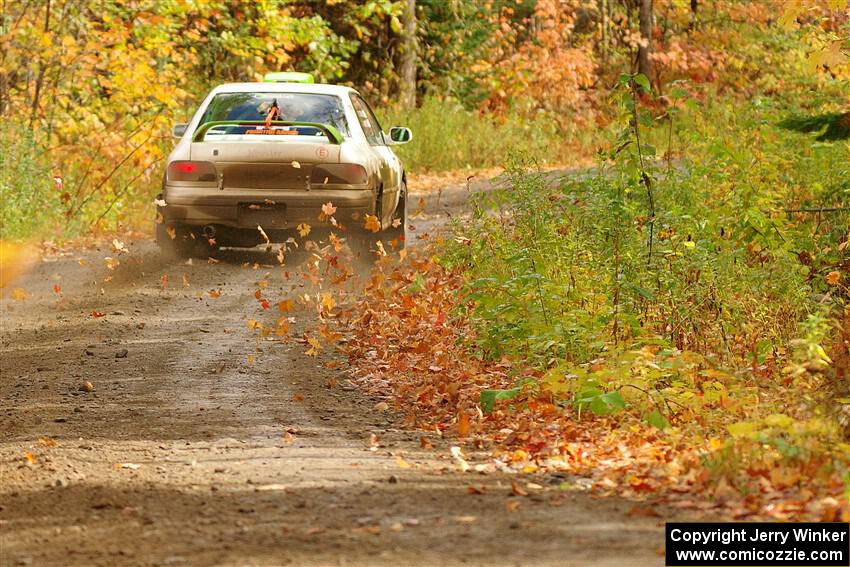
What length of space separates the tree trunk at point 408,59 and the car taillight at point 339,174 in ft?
53.2

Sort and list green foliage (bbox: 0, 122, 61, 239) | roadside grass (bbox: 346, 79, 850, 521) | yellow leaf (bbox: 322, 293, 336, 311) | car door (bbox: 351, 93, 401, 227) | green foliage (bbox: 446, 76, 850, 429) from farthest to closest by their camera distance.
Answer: green foliage (bbox: 0, 122, 61, 239), car door (bbox: 351, 93, 401, 227), yellow leaf (bbox: 322, 293, 336, 311), green foliage (bbox: 446, 76, 850, 429), roadside grass (bbox: 346, 79, 850, 521)

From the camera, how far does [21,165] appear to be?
15.9 metres

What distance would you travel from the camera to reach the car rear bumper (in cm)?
1311

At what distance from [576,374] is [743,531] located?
281cm

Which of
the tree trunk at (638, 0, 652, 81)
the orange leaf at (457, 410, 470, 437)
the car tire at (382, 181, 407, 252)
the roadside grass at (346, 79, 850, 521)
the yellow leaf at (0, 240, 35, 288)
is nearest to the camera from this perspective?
the roadside grass at (346, 79, 850, 521)

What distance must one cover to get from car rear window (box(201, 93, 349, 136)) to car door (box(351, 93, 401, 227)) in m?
0.35

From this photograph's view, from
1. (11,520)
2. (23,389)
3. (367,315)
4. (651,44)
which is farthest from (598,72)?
(11,520)

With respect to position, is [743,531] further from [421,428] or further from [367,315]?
[367,315]

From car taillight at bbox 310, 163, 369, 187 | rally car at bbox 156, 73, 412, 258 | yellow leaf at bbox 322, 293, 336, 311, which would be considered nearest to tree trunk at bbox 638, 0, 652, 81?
rally car at bbox 156, 73, 412, 258

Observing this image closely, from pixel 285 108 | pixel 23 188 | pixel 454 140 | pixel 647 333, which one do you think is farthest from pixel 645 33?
pixel 647 333

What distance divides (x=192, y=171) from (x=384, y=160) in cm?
208

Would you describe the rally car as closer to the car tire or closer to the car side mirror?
the car side mirror

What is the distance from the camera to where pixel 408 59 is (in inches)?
1177

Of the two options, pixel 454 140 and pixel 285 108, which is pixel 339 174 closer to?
pixel 285 108
